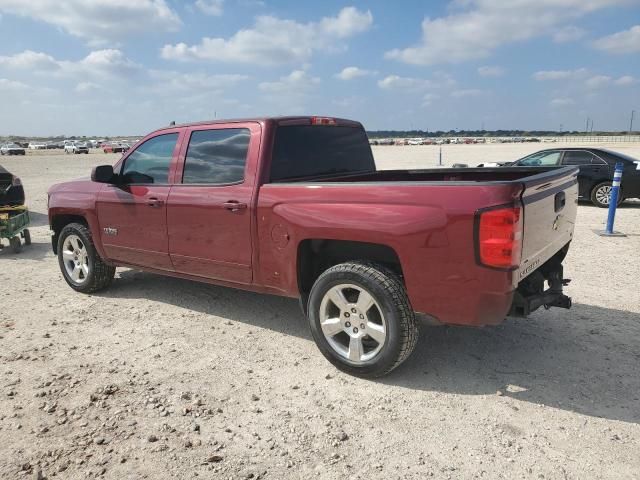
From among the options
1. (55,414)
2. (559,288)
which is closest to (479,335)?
(559,288)

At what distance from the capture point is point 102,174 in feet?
16.1

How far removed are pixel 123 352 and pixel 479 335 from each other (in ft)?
10.0

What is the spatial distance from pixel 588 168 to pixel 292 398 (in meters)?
11.1

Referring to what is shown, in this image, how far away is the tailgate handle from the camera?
3617mm

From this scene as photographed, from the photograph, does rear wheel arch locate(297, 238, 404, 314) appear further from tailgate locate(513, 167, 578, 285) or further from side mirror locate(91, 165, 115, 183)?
side mirror locate(91, 165, 115, 183)

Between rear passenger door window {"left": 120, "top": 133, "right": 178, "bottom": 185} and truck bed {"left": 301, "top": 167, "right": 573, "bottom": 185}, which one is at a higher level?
rear passenger door window {"left": 120, "top": 133, "right": 178, "bottom": 185}

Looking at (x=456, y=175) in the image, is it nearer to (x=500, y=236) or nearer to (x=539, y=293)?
(x=539, y=293)

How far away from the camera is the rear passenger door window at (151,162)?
475cm

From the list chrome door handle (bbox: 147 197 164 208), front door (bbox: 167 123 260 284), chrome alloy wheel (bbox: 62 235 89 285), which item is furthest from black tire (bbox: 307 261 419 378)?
chrome alloy wheel (bbox: 62 235 89 285)

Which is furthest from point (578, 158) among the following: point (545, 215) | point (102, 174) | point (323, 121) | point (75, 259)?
point (75, 259)

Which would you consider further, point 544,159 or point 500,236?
point 544,159

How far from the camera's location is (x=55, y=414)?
126 inches

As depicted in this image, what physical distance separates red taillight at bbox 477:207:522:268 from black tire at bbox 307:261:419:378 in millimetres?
658

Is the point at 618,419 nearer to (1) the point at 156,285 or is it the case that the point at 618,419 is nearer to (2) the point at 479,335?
(2) the point at 479,335
